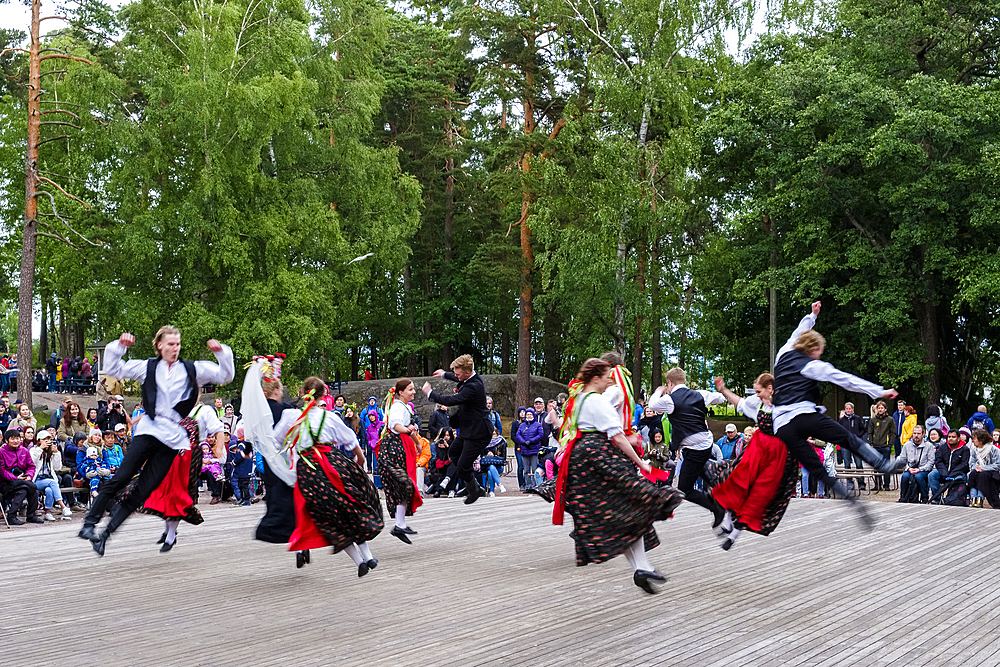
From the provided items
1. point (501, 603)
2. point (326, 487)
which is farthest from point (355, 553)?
point (501, 603)

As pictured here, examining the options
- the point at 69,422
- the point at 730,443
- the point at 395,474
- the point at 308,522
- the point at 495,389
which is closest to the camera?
the point at 308,522

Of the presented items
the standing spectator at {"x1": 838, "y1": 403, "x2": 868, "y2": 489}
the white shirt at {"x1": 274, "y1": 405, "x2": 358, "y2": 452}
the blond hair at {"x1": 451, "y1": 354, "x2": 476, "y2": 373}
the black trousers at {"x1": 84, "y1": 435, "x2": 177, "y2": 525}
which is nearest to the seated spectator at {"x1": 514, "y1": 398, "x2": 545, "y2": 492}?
the standing spectator at {"x1": 838, "y1": 403, "x2": 868, "y2": 489}

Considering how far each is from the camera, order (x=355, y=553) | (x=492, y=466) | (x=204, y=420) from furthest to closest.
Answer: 1. (x=492, y=466)
2. (x=204, y=420)
3. (x=355, y=553)

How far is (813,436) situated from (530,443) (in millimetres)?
9468

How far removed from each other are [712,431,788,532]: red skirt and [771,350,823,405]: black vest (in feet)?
1.32

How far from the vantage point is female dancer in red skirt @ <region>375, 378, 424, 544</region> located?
9352mm

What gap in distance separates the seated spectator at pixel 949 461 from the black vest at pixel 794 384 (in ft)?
24.5

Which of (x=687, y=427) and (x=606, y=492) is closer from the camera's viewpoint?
(x=606, y=492)

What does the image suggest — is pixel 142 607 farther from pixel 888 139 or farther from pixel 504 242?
pixel 504 242

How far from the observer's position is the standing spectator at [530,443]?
56.0 feet

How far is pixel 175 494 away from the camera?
834 cm

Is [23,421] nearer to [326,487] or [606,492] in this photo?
[326,487]

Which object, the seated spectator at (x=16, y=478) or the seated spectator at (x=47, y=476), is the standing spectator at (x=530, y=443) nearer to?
the seated spectator at (x=47, y=476)

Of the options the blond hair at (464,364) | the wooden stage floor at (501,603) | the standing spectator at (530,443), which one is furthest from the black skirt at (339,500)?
the standing spectator at (530,443)
